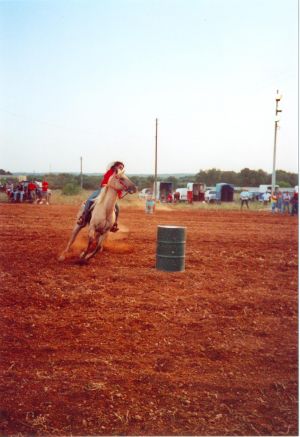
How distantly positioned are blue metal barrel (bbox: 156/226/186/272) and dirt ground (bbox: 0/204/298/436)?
278 mm

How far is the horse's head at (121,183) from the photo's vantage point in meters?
10.1

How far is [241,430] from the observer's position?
4191 millimetres

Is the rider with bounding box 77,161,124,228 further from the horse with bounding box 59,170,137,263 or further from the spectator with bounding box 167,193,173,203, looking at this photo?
the spectator with bounding box 167,193,173,203

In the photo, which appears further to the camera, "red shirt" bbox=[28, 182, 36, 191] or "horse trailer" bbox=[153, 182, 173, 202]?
"horse trailer" bbox=[153, 182, 173, 202]

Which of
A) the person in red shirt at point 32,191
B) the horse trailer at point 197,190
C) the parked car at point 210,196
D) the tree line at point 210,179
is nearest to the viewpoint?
the person in red shirt at point 32,191

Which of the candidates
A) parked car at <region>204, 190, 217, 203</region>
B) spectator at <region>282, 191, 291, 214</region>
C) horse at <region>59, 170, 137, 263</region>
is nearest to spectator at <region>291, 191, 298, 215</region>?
spectator at <region>282, 191, 291, 214</region>

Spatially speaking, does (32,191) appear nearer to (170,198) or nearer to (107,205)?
(170,198)

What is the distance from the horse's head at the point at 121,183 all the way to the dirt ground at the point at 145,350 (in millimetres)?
1677

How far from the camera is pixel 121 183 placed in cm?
1009

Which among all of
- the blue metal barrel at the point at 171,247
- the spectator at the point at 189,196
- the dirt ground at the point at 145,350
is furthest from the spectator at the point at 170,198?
the blue metal barrel at the point at 171,247

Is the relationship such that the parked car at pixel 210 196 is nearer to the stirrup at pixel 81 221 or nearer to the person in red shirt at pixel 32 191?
the person in red shirt at pixel 32 191

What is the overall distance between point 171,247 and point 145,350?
4467 millimetres

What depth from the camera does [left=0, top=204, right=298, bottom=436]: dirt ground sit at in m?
4.27

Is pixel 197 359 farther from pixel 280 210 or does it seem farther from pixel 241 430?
pixel 280 210
